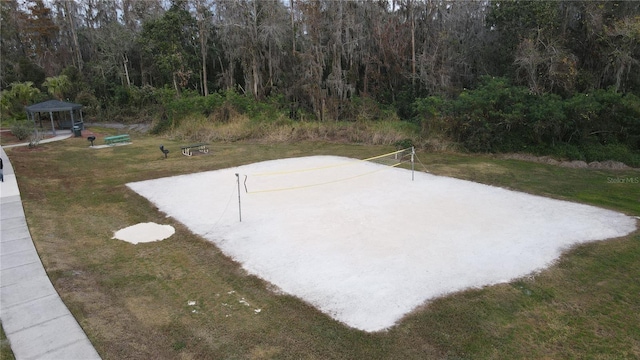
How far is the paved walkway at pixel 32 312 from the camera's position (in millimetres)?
4449

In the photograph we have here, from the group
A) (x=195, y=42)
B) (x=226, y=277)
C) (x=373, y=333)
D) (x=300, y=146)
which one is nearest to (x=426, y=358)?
(x=373, y=333)

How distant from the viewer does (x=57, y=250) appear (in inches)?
280

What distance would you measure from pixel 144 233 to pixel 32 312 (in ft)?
9.28

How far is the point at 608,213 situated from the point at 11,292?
10.8 meters

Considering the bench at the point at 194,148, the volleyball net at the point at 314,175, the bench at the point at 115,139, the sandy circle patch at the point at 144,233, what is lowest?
the sandy circle patch at the point at 144,233

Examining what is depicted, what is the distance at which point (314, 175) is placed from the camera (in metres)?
12.2

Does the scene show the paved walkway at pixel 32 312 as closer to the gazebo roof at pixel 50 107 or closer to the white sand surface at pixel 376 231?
the white sand surface at pixel 376 231

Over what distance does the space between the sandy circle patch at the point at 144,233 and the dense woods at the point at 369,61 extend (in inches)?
452

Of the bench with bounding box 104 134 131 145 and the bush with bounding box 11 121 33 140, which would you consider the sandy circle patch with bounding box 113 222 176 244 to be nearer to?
the bench with bounding box 104 134 131 145

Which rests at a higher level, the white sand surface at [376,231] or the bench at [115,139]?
the bench at [115,139]

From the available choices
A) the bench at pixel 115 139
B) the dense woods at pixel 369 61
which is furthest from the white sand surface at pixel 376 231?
the bench at pixel 115 139

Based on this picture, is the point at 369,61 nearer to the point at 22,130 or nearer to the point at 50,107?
the point at 50,107

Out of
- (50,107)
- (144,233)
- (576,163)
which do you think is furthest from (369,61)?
(144,233)

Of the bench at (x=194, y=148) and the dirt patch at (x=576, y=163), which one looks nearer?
the dirt patch at (x=576, y=163)
